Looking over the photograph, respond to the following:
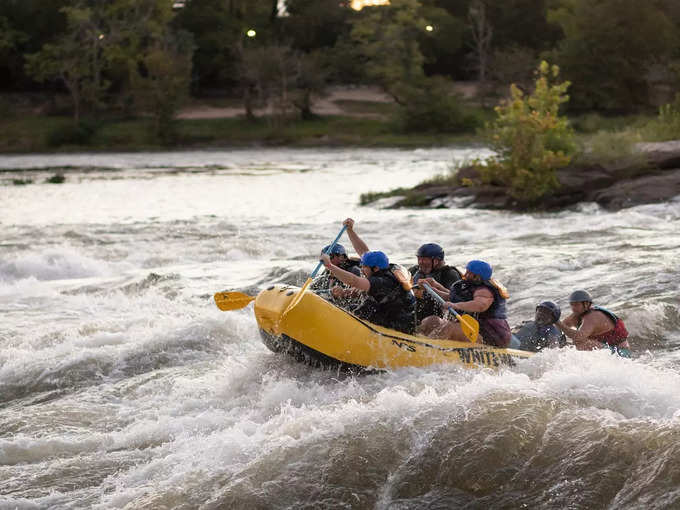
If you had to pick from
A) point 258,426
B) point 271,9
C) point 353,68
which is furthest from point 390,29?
point 258,426

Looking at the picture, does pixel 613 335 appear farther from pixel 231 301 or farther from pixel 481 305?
pixel 231 301

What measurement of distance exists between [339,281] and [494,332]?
5.26 feet

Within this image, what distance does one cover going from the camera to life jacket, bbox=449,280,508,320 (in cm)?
837

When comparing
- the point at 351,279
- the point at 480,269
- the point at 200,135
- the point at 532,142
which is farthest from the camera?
the point at 200,135

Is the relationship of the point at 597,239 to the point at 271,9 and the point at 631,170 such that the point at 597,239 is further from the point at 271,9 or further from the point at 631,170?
the point at 271,9

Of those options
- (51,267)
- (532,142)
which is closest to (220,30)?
(532,142)

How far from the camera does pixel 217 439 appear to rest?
22.3 feet

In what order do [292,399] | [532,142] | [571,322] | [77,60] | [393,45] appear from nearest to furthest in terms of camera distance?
1. [292,399]
2. [571,322]
3. [532,142]
4. [77,60]
5. [393,45]

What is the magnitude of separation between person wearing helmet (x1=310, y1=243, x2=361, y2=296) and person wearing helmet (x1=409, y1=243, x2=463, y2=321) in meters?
0.59

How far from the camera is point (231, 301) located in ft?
28.9

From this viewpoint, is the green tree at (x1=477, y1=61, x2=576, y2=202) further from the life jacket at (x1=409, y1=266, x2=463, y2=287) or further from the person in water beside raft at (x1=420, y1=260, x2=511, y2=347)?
the person in water beside raft at (x1=420, y1=260, x2=511, y2=347)

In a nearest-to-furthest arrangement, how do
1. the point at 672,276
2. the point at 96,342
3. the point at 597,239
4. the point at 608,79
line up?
the point at 96,342
the point at 672,276
the point at 597,239
the point at 608,79

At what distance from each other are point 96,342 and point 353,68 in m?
46.2

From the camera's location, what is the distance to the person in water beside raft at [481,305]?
8273mm
